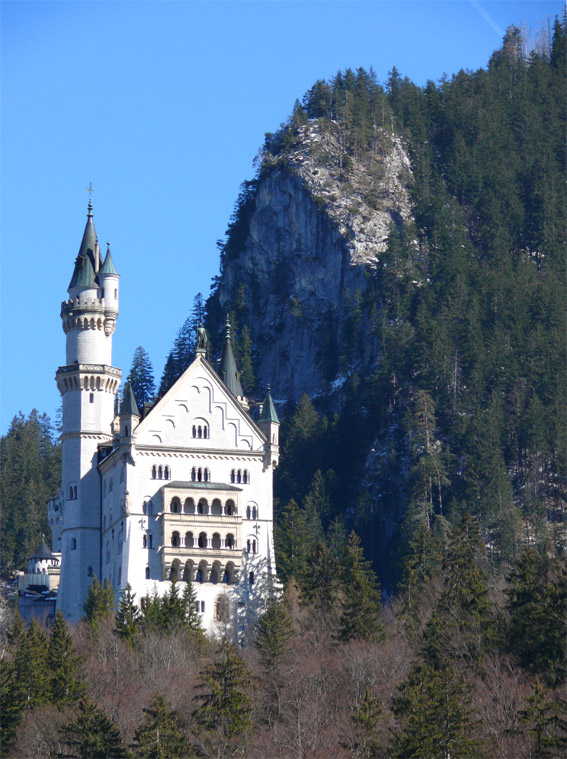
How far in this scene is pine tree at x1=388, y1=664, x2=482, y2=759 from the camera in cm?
6988

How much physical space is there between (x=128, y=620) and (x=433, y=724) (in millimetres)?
28459

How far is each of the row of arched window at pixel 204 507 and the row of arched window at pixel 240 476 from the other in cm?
176

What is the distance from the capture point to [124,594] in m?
108

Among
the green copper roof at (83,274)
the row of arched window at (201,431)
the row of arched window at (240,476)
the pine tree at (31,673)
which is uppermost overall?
the green copper roof at (83,274)

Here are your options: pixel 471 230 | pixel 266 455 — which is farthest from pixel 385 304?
pixel 266 455

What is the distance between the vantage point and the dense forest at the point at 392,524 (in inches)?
3009

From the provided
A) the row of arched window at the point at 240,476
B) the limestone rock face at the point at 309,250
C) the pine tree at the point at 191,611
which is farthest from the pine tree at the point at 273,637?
the limestone rock face at the point at 309,250

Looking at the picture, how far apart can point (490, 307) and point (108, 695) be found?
8318cm

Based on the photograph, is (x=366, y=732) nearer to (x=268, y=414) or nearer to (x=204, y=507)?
(x=204, y=507)

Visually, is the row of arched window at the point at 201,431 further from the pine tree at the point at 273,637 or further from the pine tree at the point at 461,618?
the pine tree at the point at 461,618

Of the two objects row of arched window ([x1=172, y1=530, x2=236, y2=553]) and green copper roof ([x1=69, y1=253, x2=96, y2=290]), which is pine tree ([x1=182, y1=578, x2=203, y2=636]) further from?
green copper roof ([x1=69, y1=253, x2=96, y2=290])

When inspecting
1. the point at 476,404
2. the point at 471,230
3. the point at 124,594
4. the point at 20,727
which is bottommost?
the point at 20,727

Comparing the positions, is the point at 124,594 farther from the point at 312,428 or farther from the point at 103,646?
the point at 312,428

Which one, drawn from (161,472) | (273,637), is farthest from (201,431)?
(273,637)
